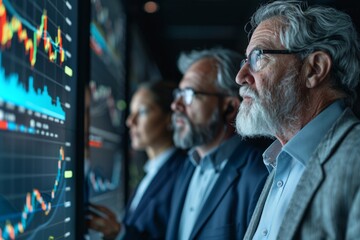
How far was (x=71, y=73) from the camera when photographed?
63.7 inches

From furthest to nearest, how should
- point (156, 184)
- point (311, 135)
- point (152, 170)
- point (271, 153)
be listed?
point (152, 170) < point (156, 184) < point (271, 153) < point (311, 135)

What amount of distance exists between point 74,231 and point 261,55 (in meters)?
0.91

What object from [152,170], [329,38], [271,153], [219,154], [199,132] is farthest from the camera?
[152,170]

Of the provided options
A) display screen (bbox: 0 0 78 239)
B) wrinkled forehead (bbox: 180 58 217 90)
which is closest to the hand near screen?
display screen (bbox: 0 0 78 239)

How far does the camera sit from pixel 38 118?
47.8 inches

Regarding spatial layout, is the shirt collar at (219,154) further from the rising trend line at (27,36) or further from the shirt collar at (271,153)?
the rising trend line at (27,36)

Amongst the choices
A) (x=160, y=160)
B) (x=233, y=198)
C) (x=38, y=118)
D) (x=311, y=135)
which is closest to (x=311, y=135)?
(x=311, y=135)

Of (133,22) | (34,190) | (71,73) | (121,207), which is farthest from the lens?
(133,22)

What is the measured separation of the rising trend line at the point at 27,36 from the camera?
3.25ft

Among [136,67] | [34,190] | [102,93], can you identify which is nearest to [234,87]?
[102,93]

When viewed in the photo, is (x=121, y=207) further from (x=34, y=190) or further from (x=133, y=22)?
(x=34, y=190)

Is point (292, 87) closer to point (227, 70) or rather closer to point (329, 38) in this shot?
point (329, 38)

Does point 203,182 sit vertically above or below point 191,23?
below

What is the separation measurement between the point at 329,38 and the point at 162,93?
2.06m
